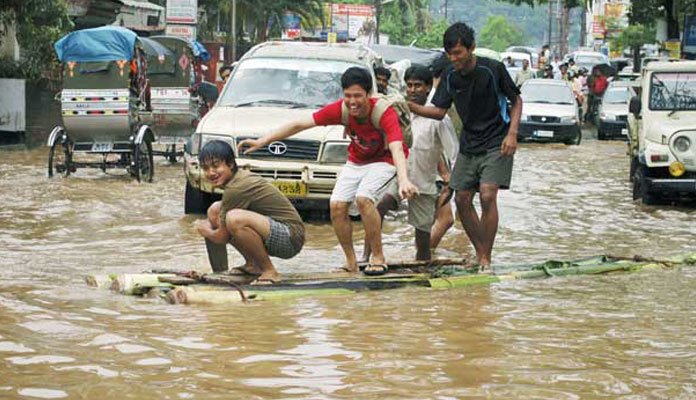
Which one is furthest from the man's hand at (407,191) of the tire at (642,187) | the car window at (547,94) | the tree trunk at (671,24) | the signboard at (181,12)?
the signboard at (181,12)

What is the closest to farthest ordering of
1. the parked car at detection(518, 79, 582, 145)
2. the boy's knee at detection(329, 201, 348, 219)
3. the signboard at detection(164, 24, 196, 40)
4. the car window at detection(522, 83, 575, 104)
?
the boy's knee at detection(329, 201, 348, 219) → the parked car at detection(518, 79, 582, 145) → the car window at detection(522, 83, 575, 104) → the signboard at detection(164, 24, 196, 40)

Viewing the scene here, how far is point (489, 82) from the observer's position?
948 centimetres

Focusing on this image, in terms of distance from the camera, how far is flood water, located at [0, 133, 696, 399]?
5.73 m

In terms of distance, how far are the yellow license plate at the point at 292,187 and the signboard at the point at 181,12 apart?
25.5 m

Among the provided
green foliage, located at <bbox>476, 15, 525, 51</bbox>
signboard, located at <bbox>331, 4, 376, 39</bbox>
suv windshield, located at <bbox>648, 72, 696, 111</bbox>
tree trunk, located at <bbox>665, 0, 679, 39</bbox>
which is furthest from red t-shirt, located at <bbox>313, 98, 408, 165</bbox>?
green foliage, located at <bbox>476, 15, 525, 51</bbox>

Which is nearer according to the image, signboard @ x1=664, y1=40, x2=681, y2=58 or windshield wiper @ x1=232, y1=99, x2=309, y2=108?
windshield wiper @ x1=232, y1=99, x2=309, y2=108

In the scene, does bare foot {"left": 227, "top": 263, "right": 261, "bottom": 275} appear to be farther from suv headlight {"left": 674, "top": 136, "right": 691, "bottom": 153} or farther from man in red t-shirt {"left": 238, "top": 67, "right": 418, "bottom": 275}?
suv headlight {"left": 674, "top": 136, "right": 691, "bottom": 153}

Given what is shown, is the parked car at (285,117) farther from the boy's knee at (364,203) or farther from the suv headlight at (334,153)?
the boy's knee at (364,203)

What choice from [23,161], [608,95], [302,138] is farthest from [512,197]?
[608,95]

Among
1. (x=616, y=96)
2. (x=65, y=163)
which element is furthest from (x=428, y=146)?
(x=616, y=96)

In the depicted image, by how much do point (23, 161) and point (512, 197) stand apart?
29.0 ft

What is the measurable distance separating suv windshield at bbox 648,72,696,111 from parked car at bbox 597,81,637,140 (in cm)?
1463

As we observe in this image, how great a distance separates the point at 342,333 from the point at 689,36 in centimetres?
2645

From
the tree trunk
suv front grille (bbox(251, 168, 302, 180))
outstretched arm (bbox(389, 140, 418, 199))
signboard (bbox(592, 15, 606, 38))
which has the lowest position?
suv front grille (bbox(251, 168, 302, 180))
